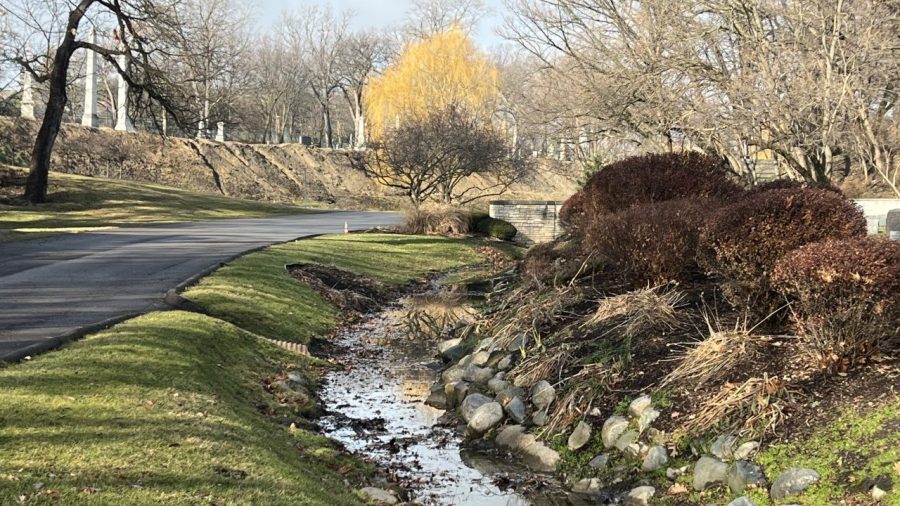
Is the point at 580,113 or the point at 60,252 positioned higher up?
the point at 580,113

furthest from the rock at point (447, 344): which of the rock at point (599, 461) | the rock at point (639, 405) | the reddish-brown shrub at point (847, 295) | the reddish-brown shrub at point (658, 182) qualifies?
the reddish-brown shrub at point (847, 295)

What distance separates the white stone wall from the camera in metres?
30.2

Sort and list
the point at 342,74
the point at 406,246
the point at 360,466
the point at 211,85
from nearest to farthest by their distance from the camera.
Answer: the point at 360,466, the point at 406,246, the point at 211,85, the point at 342,74

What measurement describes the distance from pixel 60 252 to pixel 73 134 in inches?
1290

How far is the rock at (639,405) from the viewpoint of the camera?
22.1 ft

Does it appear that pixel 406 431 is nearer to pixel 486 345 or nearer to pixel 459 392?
pixel 459 392

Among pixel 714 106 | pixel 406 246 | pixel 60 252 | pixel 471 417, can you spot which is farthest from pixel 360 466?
pixel 406 246

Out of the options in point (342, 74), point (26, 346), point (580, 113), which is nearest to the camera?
point (26, 346)

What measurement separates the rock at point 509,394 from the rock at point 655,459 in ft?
6.98

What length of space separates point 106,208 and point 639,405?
93.5ft

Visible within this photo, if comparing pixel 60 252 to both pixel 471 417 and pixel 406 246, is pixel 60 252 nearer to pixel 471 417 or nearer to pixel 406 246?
pixel 406 246

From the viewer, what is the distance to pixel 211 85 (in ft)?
202

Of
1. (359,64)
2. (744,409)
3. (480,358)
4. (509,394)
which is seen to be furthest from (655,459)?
(359,64)

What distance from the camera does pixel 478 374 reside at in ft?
30.4
